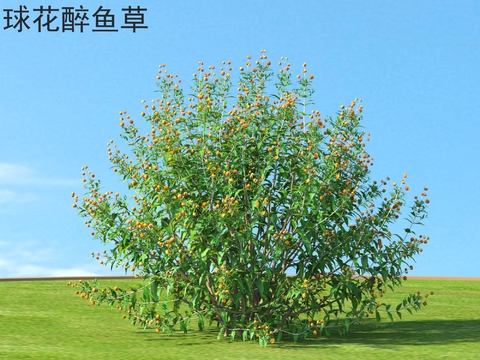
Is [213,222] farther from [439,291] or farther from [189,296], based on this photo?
[439,291]

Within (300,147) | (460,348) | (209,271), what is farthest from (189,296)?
(460,348)

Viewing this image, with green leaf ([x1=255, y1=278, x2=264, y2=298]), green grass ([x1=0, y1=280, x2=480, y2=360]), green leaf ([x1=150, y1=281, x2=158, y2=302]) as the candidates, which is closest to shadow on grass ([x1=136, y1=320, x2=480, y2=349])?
green grass ([x1=0, y1=280, x2=480, y2=360])

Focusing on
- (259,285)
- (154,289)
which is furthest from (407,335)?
(154,289)

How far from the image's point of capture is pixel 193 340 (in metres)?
9.90

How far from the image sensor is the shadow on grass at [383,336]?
9.70 meters

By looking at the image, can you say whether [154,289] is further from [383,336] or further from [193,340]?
[383,336]

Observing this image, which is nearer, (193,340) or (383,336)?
(193,340)

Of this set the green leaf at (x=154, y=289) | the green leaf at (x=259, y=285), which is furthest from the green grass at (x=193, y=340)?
the green leaf at (x=259, y=285)

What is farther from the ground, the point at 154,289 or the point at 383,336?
the point at 154,289

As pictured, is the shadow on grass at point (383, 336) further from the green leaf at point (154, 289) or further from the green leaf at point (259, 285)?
the green leaf at point (259, 285)

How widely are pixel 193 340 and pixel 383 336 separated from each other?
9.31 feet

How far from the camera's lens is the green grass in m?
8.66

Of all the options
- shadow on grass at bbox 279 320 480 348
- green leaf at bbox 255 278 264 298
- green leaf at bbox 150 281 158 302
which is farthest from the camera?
shadow on grass at bbox 279 320 480 348

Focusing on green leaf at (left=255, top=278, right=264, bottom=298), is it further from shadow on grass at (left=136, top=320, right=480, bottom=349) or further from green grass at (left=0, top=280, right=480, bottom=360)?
shadow on grass at (left=136, top=320, right=480, bottom=349)
